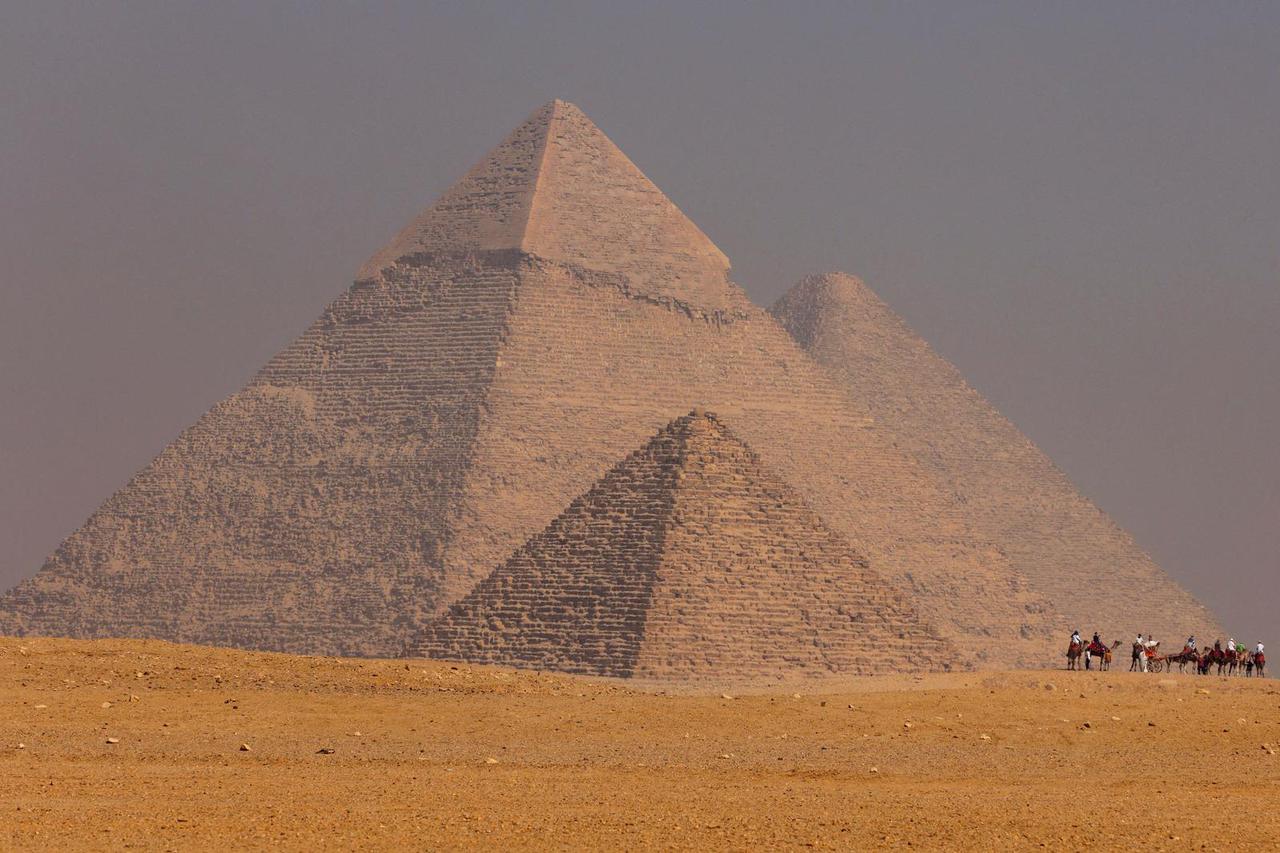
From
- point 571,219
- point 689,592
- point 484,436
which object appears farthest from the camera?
point 571,219

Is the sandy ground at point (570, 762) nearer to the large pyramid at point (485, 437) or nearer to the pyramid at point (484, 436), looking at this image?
the large pyramid at point (485, 437)

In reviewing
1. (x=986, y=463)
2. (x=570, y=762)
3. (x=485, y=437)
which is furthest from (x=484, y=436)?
(x=570, y=762)

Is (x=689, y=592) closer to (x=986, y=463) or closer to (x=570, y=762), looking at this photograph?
(x=570, y=762)

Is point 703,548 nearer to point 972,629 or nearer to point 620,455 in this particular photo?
point 620,455

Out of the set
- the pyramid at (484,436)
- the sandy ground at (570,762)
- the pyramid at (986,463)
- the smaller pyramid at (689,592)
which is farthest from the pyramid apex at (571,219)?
the sandy ground at (570,762)

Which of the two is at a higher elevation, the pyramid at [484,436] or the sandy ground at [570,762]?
the pyramid at [484,436]

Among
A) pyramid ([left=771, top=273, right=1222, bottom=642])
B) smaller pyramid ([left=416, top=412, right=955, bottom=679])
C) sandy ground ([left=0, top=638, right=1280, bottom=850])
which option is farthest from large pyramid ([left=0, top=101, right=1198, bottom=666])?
sandy ground ([left=0, top=638, right=1280, bottom=850])

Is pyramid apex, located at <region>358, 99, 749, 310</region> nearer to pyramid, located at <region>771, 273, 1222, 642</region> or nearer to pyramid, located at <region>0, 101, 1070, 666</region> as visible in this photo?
pyramid, located at <region>0, 101, 1070, 666</region>
